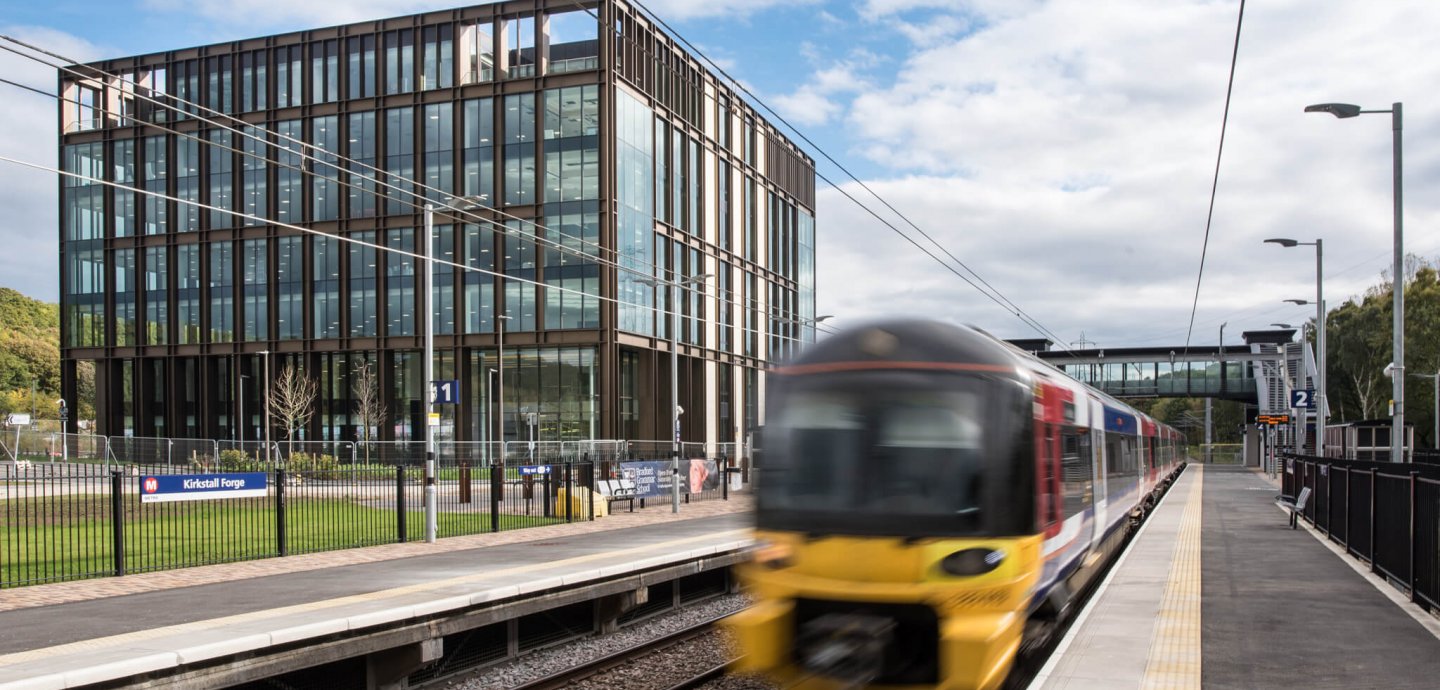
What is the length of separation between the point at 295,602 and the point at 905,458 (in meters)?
6.93

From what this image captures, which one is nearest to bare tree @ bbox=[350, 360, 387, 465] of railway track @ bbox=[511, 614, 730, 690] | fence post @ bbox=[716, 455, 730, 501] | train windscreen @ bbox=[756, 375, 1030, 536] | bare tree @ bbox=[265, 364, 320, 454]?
bare tree @ bbox=[265, 364, 320, 454]

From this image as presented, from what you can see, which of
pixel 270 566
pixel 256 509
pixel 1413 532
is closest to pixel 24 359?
pixel 256 509

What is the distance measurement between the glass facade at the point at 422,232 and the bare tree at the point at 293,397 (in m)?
0.71

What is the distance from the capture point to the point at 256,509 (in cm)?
1841

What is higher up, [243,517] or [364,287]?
[364,287]

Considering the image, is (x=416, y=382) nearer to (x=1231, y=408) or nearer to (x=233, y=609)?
(x=233, y=609)

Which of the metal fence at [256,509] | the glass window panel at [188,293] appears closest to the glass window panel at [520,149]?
the glass window panel at [188,293]

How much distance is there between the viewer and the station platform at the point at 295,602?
27.9 ft

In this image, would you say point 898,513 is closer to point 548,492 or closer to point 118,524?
point 118,524

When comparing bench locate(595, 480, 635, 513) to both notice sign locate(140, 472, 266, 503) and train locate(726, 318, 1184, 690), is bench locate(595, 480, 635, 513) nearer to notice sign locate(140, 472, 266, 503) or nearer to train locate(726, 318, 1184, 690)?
notice sign locate(140, 472, 266, 503)

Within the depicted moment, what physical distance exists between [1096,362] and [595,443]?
55.5 m

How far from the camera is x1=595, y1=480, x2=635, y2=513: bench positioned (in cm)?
2659

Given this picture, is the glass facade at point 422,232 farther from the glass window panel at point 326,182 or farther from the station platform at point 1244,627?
the station platform at point 1244,627

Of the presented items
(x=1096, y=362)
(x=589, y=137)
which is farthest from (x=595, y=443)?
(x=1096, y=362)
